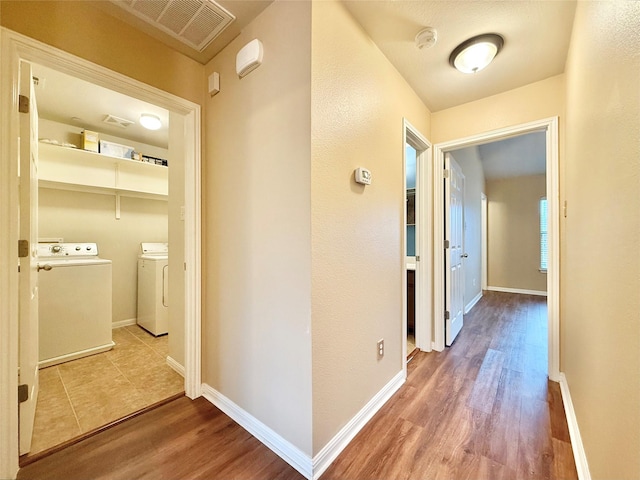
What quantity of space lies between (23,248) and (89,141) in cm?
230

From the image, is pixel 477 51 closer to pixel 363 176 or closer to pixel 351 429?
pixel 363 176

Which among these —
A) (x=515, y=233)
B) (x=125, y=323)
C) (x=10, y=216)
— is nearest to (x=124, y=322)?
(x=125, y=323)

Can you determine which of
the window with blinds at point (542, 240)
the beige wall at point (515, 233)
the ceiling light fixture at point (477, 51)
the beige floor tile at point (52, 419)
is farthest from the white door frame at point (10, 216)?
the window with blinds at point (542, 240)

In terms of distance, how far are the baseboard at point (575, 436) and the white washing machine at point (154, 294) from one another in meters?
3.36

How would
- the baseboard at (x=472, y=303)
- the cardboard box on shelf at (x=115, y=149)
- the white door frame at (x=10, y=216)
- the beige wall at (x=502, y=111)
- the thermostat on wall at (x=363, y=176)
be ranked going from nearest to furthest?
the white door frame at (x=10, y=216)
the thermostat on wall at (x=363, y=176)
the beige wall at (x=502, y=111)
the cardboard box on shelf at (x=115, y=149)
the baseboard at (x=472, y=303)

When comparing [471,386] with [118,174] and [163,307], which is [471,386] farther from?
[118,174]

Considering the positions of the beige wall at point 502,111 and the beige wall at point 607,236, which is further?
the beige wall at point 502,111

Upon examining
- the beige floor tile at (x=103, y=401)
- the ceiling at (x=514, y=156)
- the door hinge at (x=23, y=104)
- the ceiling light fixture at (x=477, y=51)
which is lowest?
the beige floor tile at (x=103, y=401)

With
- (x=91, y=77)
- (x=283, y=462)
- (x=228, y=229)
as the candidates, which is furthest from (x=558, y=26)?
(x=283, y=462)

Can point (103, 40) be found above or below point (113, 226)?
above

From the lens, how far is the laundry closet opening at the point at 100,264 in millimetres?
1934

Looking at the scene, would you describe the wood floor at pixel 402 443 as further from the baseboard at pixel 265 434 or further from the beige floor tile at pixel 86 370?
the beige floor tile at pixel 86 370

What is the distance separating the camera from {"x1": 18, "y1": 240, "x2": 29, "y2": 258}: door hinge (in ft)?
4.21

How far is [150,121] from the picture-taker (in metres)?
2.80
